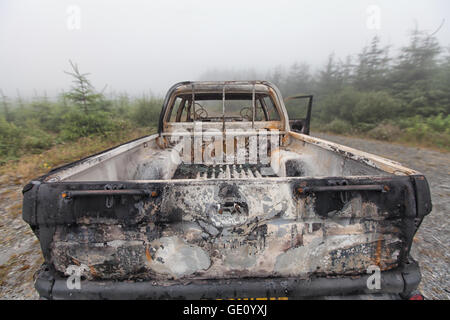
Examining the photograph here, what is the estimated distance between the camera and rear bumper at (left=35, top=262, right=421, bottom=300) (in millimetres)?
1038

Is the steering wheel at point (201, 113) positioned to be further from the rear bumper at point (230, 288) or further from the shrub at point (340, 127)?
the shrub at point (340, 127)

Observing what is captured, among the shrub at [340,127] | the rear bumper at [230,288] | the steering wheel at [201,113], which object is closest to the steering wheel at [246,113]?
the steering wheel at [201,113]

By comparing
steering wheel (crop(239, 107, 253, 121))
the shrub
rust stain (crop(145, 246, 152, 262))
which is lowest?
the shrub

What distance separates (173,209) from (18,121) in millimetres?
13759

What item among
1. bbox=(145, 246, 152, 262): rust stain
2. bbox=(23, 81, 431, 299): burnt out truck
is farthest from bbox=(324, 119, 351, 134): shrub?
bbox=(145, 246, 152, 262): rust stain

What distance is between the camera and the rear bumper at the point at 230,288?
1038 millimetres

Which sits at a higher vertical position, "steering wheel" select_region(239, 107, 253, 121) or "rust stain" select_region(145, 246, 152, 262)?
"steering wheel" select_region(239, 107, 253, 121)

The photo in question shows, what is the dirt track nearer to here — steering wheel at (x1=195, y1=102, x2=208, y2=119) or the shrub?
steering wheel at (x1=195, y1=102, x2=208, y2=119)

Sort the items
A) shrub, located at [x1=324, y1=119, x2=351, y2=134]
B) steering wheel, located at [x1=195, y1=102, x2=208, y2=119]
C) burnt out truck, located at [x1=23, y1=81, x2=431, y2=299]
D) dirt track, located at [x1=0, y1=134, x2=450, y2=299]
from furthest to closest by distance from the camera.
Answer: shrub, located at [x1=324, y1=119, x2=351, y2=134]
steering wheel, located at [x1=195, y1=102, x2=208, y2=119]
dirt track, located at [x1=0, y1=134, x2=450, y2=299]
burnt out truck, located at [x1=23, y1=81, x2=431, y2=299]

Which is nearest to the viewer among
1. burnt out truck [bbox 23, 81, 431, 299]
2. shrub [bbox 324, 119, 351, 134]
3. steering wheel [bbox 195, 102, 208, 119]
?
burnt out truck [bbox 23, 81, 431, 299]

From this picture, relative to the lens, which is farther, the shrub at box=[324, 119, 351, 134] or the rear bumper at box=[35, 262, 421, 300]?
the shrub at box=[324, 119, 351, 134]

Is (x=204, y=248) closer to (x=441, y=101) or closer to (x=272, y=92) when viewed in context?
(x=272, y=92)

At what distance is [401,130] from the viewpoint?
10.3 metres
